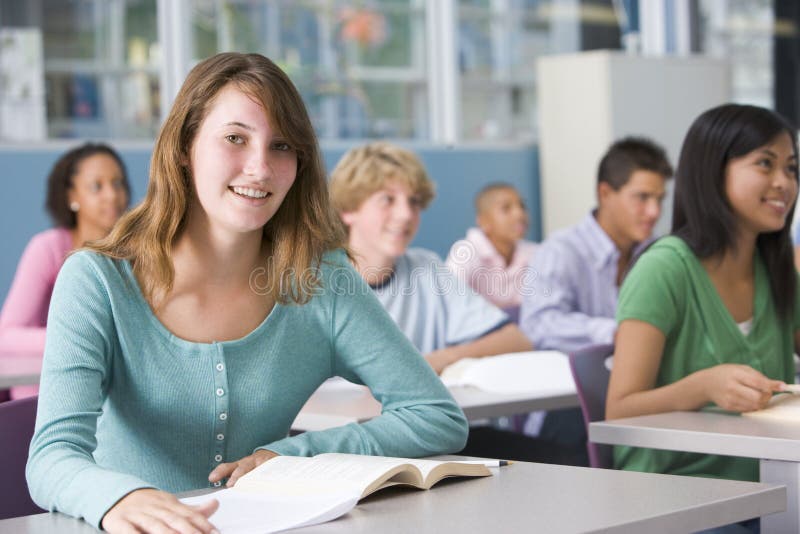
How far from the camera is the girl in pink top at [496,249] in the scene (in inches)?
244

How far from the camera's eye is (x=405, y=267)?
3.52m

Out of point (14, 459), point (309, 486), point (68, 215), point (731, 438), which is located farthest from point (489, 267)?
point (309, 486)

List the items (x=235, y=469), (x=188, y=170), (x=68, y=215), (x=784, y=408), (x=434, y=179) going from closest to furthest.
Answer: (x=235, y=469) → (x=188, y=170) → (x=784, y=408) → (x=68, y=215) → (x=434, y=179)

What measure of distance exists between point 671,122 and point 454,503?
19.9 feet

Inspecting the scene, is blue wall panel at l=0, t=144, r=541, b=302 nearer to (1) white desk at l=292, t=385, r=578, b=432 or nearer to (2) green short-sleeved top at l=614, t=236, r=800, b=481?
(1) white desk at l=292, t=385, r=578, b=432

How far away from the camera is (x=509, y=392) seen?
2.72 meters

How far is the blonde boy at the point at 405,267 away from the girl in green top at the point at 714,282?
3.19ft

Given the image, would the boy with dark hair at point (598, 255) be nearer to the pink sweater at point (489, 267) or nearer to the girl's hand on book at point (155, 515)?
the pink sweater at point (489, 267)

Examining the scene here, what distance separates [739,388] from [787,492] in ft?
1.29

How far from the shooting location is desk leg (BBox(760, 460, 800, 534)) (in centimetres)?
167

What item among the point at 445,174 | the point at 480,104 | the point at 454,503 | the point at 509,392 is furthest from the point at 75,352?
the point at 480,104

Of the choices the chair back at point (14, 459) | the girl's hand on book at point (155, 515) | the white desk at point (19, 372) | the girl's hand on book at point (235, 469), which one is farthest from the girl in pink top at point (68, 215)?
the girl's hand on book at point (155, 515)

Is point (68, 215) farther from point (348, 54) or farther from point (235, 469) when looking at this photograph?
point (235, 469)

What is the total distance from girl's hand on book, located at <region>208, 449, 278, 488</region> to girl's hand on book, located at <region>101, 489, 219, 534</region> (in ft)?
0.73
